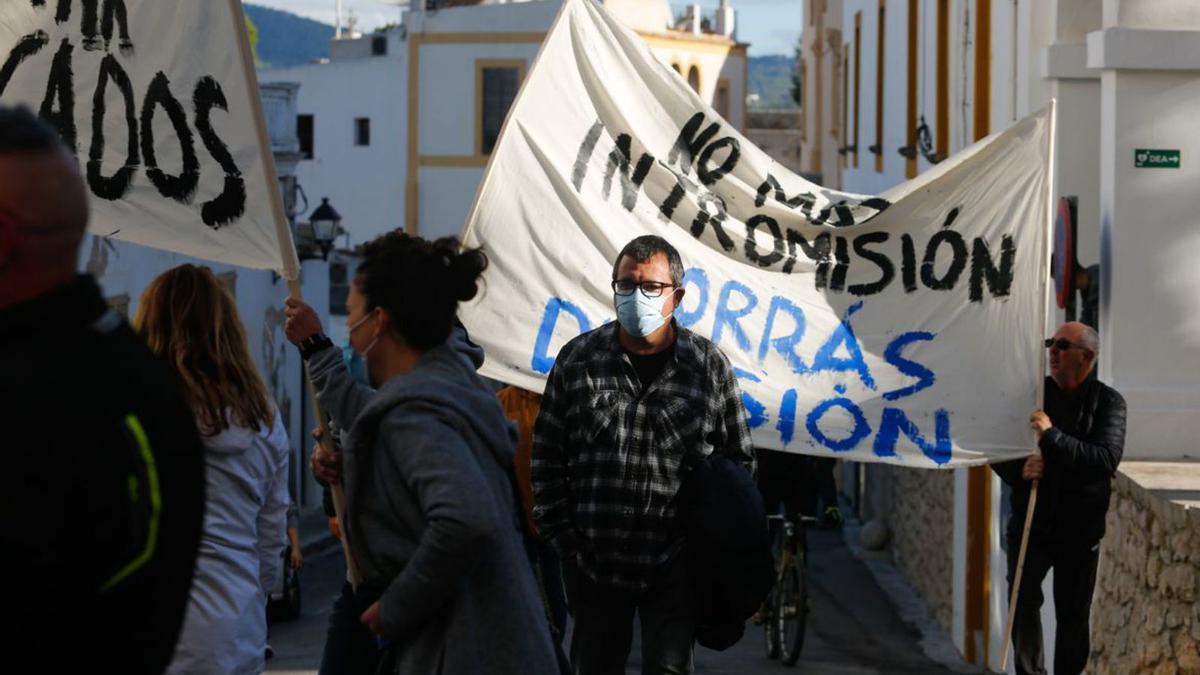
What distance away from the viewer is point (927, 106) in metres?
17.5

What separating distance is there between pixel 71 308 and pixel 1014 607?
5912 millimetres

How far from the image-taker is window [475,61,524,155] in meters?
47.5

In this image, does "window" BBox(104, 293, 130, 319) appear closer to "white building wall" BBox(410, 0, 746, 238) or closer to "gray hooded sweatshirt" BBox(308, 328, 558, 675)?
"gray hooded sweatshirt" BBox(308, 328, 558, 675)

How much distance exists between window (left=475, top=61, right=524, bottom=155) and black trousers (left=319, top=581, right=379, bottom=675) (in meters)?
41.7

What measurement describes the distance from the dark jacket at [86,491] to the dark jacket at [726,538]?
3.58m

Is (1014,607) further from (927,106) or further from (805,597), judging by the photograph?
(927,106)

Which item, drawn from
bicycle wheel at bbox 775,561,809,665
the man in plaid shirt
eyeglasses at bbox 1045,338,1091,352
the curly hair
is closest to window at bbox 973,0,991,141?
bicycle wheel at bbox 775,561,809,665

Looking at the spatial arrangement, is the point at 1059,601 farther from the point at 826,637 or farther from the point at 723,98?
the point at 723,98

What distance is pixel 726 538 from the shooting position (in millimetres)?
6449

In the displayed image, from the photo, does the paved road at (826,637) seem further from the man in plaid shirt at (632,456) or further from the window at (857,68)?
the window at (857,68)

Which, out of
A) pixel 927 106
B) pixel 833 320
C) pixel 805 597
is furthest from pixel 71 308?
pixel 927 106

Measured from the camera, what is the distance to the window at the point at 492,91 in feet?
156

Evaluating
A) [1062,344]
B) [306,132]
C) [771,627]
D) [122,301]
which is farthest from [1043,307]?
[306,132]

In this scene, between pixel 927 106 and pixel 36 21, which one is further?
pixel 927 106
